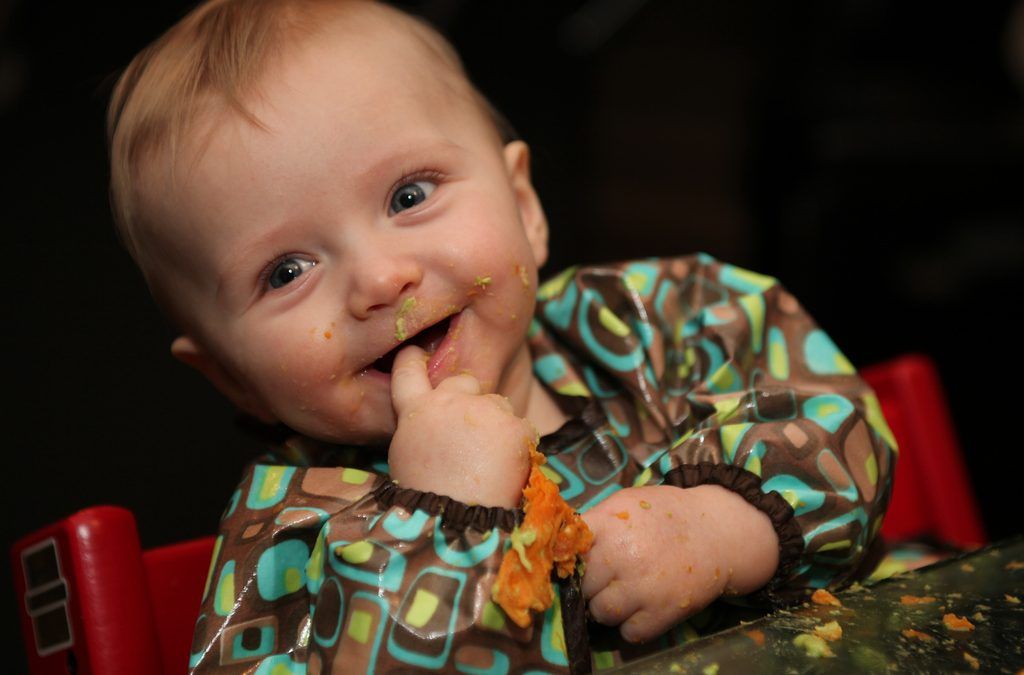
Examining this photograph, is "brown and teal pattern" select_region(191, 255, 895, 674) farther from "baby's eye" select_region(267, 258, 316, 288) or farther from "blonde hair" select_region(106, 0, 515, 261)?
"blonde hair" select_region(106, 0, 515, 261)

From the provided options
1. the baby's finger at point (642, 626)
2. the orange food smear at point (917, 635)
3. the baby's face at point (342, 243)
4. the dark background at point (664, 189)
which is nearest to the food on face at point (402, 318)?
the baby's face at point (342, 243)

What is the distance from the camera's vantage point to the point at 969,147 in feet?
5.13

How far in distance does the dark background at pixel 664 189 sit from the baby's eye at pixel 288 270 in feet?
1.64

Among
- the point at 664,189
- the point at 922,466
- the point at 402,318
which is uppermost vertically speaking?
the point at 402,318

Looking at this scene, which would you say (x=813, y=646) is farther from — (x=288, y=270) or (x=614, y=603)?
(x=288, y=270)

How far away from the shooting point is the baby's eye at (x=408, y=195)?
684 mm

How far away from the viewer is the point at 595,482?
0.75 m

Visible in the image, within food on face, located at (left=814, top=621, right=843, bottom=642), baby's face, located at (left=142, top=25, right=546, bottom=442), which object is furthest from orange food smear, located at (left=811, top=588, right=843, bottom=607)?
baby's face, located at (left=142, top=25, right=546, bottom=442)

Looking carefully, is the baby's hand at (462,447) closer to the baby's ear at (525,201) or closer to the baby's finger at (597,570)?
→ the baby's finger at (597,570)

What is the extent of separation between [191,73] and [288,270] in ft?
0.50

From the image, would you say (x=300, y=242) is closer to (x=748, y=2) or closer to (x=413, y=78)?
(x=413, y=78)

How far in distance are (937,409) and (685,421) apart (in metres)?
0.43

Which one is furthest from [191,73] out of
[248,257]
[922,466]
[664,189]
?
[664,189]

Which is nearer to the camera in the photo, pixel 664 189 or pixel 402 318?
pixel 402 318
